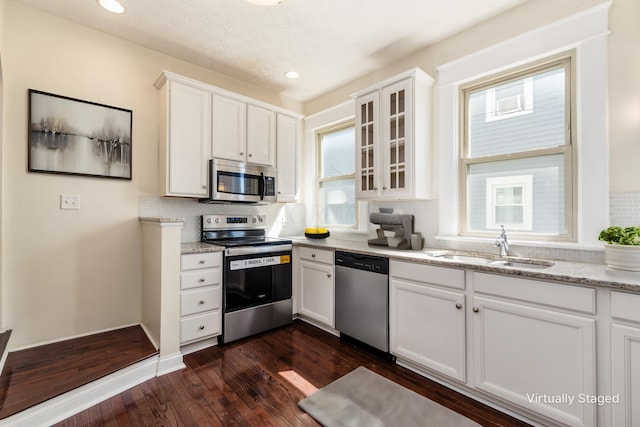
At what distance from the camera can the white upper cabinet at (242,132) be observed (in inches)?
114

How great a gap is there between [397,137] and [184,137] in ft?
6.53

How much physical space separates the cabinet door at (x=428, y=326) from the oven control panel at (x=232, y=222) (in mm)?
1825

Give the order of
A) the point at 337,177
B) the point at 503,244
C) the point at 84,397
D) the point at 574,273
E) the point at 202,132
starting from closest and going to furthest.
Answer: the point at 574,273, the point at 84,397, the point at 503,244, the point at 202,132, the point at 337,177

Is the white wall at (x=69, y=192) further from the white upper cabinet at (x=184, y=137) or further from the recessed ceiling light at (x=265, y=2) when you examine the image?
the recessed ceiling light at (x=265, y=2)

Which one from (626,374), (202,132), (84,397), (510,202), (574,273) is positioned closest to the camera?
(626,374)

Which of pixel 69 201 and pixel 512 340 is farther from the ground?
pixel 69 201

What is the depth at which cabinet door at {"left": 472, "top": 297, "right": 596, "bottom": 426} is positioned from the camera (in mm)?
1433

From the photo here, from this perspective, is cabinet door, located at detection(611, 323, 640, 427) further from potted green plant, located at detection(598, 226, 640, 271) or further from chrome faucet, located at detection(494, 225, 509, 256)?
chrome faucet, located at detection(494, 225, 509, 256)

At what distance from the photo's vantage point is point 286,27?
2.45 metres

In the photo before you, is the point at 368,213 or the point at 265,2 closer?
the point at 265,2

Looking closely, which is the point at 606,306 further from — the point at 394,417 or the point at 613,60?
the point at 613,60

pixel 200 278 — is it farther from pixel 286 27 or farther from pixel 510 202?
pixel 510 202

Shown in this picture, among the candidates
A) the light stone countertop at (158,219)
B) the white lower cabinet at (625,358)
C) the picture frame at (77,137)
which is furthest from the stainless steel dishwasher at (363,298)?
the picture frame at (77,137)

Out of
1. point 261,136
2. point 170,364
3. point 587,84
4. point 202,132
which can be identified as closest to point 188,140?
point 202,132
